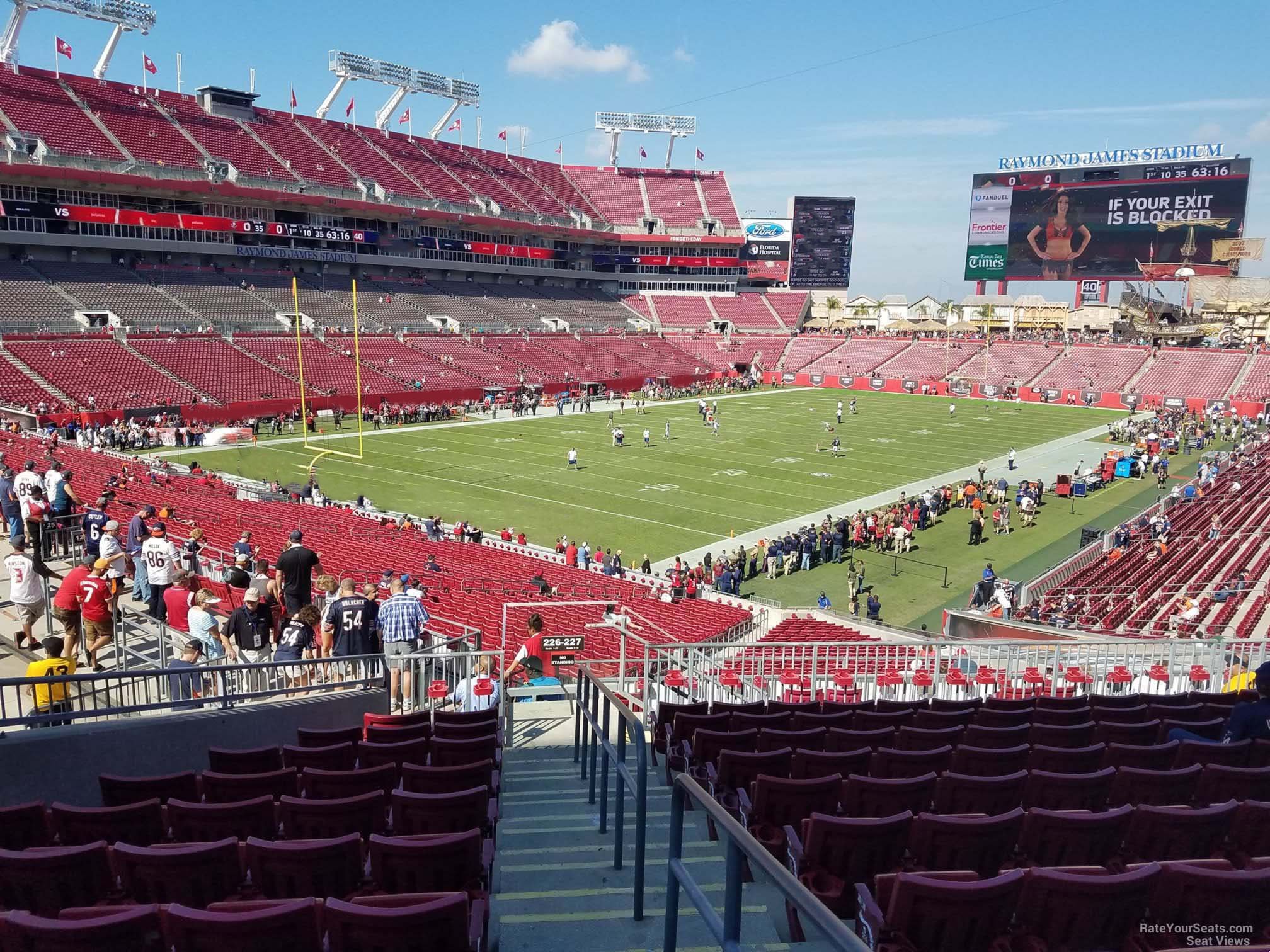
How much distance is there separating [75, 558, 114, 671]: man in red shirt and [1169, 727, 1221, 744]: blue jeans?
899cm

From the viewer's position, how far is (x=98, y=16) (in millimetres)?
57844

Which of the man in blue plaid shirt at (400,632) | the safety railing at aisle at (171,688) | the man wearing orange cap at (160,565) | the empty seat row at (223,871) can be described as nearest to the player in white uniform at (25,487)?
the man wearing orange cap at (160,565)

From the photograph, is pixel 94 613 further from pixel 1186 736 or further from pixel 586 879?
pixel 1186 736

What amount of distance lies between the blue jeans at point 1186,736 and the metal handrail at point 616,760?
11.6 feet

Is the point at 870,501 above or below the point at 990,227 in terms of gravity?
below

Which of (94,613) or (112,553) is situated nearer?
(94,613)

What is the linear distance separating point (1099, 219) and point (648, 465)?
169ft

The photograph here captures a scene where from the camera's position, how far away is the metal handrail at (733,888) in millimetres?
2344

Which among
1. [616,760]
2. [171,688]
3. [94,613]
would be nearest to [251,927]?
[616,760]

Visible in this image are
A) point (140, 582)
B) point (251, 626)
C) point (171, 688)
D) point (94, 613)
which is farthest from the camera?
point (140, 582)

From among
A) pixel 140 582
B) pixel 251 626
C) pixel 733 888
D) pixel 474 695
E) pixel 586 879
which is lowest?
pixel 140 582

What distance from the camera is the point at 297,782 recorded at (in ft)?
16.9

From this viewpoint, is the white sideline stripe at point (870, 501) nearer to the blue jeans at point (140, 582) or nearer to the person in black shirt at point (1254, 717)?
the blue jeans at point (140, 582)

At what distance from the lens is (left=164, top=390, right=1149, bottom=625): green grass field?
81.3ft
